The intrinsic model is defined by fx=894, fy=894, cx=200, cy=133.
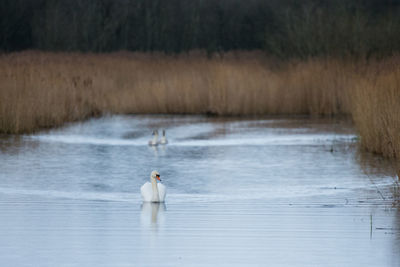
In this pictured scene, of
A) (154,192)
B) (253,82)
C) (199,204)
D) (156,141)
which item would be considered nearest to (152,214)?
(154,192)

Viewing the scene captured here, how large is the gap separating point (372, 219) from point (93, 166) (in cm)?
488

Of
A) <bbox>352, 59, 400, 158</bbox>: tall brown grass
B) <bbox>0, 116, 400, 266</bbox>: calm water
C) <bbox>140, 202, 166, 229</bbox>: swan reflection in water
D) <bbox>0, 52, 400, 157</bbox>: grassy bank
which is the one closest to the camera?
<bbox>0, 116, 400, 266</bbox>: calm water

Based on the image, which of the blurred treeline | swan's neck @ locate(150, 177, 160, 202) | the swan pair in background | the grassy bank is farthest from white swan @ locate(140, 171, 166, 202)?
the blurred treeline

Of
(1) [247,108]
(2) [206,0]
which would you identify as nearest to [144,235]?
(1) [247,108]

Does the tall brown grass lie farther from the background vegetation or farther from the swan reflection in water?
the swan reflection in water

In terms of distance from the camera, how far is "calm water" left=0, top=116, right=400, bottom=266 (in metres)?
6.48

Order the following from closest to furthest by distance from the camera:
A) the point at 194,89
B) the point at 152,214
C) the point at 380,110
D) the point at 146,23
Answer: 1. the point at 152,214
2. the point at 380,110
3. the point at 194,89
4. the point at 146,23

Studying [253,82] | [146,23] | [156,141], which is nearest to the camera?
[156,141]

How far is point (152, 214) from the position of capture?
8.13 m

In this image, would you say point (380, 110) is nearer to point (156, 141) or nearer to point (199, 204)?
point (156, 141)

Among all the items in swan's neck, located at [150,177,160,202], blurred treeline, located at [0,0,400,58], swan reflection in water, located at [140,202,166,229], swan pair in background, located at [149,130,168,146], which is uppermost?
blurred treeline, located at [0,0,400,58]

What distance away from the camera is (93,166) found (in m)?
11.7

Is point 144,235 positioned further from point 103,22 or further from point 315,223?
point 103,22

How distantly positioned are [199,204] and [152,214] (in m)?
0.67
